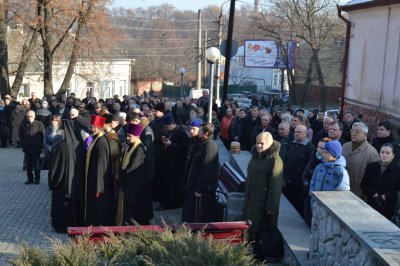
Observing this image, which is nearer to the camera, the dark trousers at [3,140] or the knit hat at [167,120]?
the knit hat at [167,120]

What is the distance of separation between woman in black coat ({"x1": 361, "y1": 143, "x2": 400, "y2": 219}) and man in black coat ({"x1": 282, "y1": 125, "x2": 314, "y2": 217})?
44.0 inches

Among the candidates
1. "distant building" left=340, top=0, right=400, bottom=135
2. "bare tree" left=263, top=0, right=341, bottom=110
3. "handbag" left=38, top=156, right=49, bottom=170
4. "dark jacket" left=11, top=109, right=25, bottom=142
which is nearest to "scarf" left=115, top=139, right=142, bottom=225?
"handbag" left=38, top=156, right=49, bottom=170

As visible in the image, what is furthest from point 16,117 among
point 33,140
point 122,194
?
point 122,194

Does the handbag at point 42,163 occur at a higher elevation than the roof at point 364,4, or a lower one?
lower

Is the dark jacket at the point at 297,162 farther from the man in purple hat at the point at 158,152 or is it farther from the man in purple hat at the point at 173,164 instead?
the man in purple hat at the point at 158,152

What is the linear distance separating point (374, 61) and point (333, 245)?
1257cm

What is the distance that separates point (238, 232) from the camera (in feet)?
20.4

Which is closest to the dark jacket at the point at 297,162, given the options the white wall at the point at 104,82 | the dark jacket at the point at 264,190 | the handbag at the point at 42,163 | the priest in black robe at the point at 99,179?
the dark jacket at the point at 264,190

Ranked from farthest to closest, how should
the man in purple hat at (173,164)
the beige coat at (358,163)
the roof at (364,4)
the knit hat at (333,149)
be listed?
the roof at (364,4)
the man in purple hat at (173,164)
the beige coat at (358,163)
the knit hat at (333,149)

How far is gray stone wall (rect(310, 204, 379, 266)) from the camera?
4395 mm

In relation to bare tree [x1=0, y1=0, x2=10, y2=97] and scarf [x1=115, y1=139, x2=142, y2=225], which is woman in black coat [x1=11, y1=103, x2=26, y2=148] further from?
scarf [x1=115, y1=139, x2=142, y2=225]

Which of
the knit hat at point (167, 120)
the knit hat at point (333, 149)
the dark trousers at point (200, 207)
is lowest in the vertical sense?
the dark trousers at point (200, 207)

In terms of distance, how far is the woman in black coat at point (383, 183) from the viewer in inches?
259

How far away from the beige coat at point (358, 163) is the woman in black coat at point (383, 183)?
188 millimetres
